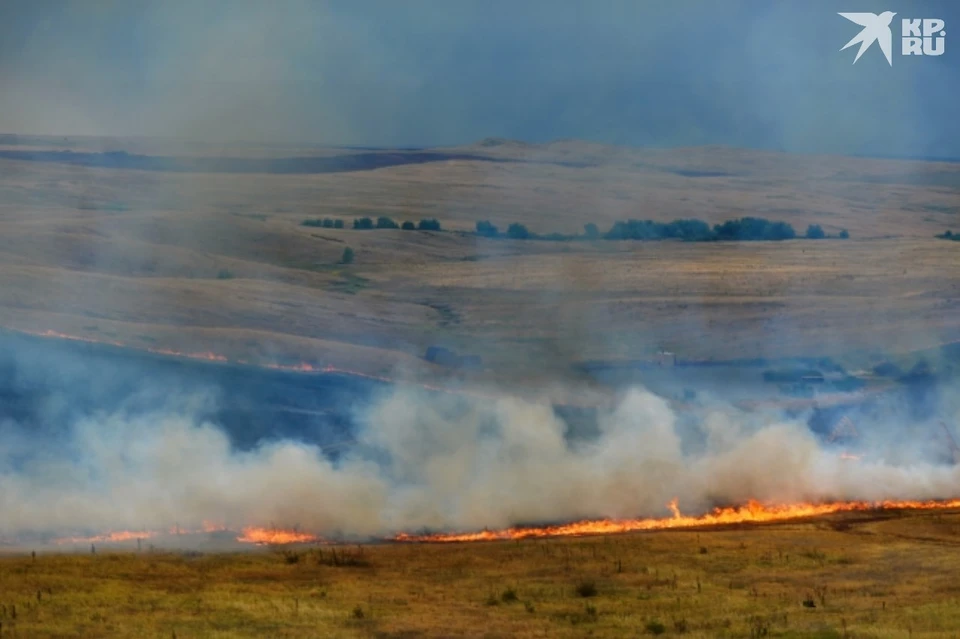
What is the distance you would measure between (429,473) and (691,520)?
842cm

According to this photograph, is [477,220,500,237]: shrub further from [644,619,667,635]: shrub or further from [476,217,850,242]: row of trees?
[644,619,667,635]: shrub

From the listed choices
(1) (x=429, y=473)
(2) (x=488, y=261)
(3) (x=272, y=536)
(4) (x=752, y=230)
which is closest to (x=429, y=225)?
(2) (x=488, y=261)

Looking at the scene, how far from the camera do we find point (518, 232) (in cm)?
9369

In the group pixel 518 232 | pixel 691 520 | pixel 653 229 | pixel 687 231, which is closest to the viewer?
pixel 691 520

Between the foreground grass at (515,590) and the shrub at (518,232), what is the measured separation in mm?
52557

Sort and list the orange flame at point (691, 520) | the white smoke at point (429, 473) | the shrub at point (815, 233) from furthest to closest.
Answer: the shrub at point (815, 233)
the white smoke at point (429, 473)
the orange flame at point (691, 520)

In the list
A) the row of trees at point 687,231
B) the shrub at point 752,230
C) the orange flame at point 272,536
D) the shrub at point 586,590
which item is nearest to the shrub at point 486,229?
the row of trees at point 687,231

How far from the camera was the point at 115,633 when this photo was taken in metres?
28.6

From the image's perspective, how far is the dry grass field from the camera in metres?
73.2

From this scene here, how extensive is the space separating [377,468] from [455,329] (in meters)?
30.2

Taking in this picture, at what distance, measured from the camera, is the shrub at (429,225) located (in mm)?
96575

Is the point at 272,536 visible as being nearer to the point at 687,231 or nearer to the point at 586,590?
the point at 586,590

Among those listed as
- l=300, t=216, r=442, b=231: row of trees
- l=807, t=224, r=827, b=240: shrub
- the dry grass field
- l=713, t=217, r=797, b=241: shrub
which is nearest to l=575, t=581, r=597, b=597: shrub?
the dry grass field

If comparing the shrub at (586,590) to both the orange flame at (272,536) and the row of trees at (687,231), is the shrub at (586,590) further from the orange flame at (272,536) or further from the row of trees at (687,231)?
the row of trees at (687,231)
